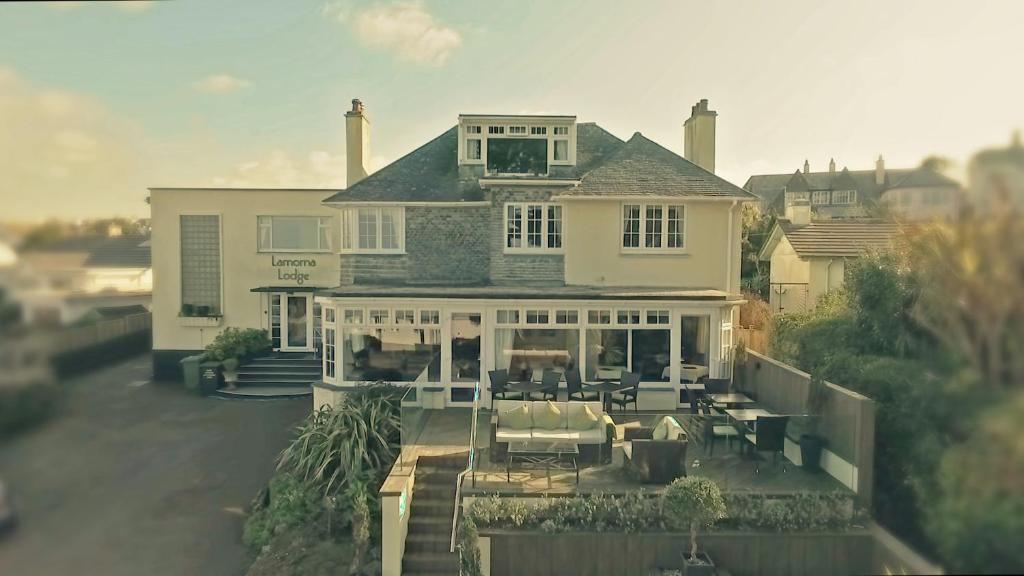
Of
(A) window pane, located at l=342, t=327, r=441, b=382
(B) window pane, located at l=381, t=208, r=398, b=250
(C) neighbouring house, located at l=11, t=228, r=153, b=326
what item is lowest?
(A) window pane, located at l=342, t=327, r=441, b=382

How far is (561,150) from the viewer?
15.6 m

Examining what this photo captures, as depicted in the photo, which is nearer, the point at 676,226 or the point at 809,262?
the point at 676,226

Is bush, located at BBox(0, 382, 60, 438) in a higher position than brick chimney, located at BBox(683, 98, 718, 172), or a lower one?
lower

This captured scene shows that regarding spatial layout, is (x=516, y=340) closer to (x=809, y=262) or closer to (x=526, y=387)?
(x=526, y=387)

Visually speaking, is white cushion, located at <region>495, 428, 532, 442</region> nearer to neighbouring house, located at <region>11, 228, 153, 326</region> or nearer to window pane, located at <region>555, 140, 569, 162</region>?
neighbouring house, located at <region>11, 228, 153, 326</region>

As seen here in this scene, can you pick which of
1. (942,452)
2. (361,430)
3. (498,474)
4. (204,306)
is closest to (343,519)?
(361,430)

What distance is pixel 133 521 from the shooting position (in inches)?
244

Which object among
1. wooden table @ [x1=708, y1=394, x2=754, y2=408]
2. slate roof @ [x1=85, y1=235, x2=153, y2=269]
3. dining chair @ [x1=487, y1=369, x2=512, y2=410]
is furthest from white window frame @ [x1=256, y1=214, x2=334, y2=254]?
slate roof @ [x1=85, y1=235, x2=153, y2=269]

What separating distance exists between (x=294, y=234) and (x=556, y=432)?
14.6 m

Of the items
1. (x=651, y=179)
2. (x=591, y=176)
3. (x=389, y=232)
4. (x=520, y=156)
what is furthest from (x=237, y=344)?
(x=651, y=179)

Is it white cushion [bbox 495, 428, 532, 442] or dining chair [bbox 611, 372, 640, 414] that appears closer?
white cushion [bbox 495, 428, 532, 442]

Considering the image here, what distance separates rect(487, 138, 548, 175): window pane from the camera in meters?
15.5

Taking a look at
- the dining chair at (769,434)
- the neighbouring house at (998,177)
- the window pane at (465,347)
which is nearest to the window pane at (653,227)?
the window pane at (465,347)

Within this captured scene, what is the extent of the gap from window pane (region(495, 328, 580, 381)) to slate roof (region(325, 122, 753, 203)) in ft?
12.2
